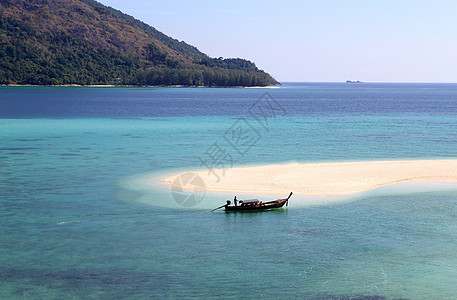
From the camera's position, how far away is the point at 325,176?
4728cm

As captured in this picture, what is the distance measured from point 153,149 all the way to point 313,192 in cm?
2977

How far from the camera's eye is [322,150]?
65.1 meters

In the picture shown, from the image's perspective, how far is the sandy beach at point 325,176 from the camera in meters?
42.7

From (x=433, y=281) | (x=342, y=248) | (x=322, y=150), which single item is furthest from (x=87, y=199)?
(x=322, y=150)

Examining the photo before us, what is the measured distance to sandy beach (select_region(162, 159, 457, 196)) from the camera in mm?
42719

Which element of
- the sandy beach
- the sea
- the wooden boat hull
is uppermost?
the wooden boat hull

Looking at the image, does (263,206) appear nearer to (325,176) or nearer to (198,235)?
(198,235)

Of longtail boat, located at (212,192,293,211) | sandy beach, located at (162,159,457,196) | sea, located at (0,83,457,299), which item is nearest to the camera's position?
sea, located at (0,83,457,299)

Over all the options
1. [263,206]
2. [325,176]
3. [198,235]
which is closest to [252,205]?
[263,206]

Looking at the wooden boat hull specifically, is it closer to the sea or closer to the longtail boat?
the longtail boat

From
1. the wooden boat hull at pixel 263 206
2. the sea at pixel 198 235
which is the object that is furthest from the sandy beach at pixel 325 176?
the wooden boat hull at pixel 263 206

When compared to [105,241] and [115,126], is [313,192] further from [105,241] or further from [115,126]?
[115,126]

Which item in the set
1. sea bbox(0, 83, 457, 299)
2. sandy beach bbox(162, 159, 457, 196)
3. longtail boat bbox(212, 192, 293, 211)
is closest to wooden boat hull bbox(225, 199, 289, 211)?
longtail boat bbox(212, 192, 293, 211)

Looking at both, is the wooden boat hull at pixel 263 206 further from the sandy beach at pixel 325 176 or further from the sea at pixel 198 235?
the sandy beach at pixel 325 176
